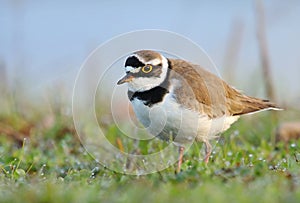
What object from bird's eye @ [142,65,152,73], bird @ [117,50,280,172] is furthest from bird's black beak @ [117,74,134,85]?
bird's eye @ [142,65,152,73]

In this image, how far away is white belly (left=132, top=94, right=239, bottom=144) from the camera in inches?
227

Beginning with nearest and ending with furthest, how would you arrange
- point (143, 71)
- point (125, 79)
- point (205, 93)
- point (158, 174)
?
point (158, 174) < point (125, 79) < point (143, 71) < point (205, 93)

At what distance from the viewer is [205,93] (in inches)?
245

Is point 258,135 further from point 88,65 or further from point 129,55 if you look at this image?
point 88,65

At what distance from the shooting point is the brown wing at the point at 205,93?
5989 millimetres

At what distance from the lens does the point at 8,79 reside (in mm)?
9805

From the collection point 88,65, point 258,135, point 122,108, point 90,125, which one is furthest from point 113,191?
point 88,65

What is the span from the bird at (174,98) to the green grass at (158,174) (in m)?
0.33

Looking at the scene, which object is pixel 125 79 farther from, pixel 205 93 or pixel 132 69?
pixel 205 93

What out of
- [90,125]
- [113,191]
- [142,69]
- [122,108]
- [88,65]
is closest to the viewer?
[113,191]

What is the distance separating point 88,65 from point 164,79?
4710mm

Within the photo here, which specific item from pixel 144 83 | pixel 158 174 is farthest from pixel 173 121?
pixel 158 174

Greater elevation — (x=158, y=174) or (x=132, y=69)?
(x=132, y=69)

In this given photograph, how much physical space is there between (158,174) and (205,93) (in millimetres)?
1258
